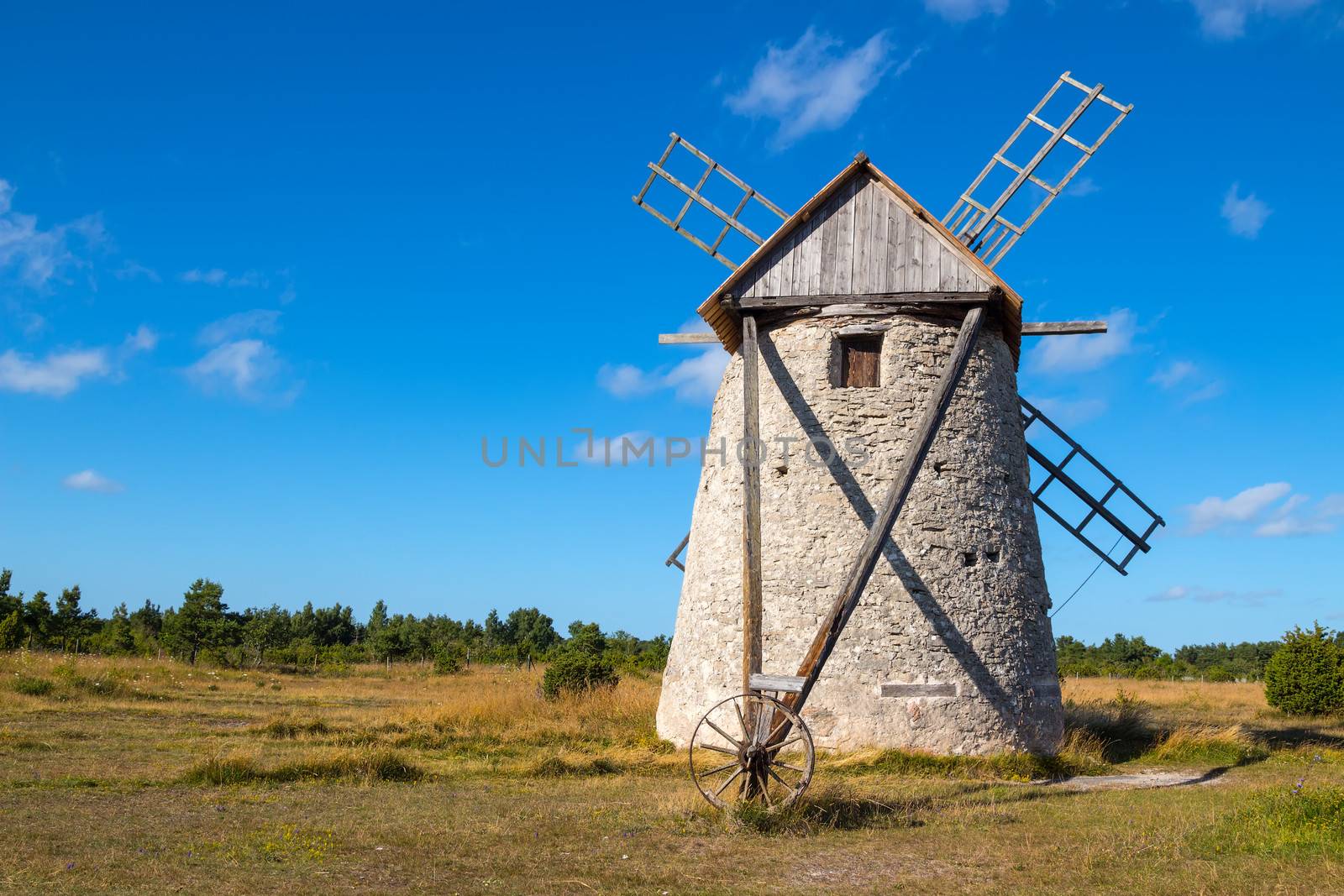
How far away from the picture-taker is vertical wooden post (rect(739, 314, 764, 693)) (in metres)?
9.10

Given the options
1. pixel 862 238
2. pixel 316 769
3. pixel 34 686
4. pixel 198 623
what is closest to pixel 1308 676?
pixel 862 238

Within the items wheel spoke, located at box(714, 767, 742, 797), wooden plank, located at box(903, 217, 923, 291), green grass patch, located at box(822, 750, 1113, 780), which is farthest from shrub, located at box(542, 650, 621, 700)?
wooden plank, located at box(903, 217, 923, 291)

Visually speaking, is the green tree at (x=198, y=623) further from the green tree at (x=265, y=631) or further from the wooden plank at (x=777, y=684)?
the wooden plank at (x=777, y=684)

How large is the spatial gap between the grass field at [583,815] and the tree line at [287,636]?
12883 mm

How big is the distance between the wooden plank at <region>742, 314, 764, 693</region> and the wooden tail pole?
0.60 meters

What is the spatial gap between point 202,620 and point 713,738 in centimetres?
2559

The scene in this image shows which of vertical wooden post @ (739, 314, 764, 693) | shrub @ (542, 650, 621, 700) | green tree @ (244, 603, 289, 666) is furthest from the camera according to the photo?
green tree @ (244, 603, 289, 666)

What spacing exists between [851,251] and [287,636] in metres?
39.1

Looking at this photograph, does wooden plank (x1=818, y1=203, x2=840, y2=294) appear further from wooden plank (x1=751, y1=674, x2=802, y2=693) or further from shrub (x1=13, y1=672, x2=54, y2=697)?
shrub (x1=13, y1=672, x2=54, y2=697)

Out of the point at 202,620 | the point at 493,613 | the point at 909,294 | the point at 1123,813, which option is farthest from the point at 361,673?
the point at 1123,813

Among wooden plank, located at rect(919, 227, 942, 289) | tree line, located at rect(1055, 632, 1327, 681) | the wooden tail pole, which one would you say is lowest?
tree line, located at rect(1055, 632, 1327, 681)

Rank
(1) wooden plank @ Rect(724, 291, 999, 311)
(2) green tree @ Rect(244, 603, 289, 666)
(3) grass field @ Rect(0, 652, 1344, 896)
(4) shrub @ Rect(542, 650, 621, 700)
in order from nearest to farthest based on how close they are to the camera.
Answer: (3) grass field @ Rect(0, 652, 1344, 896)
(1) wooden plank @ Rect(724, 291, 999, 311)
(4) shrub @ Rect(542, 650, 621, 700)
(2) green tree @ Rect(244, 603, 289, 666)

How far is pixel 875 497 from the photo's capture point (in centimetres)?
1123

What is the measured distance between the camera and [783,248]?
12.0 m
